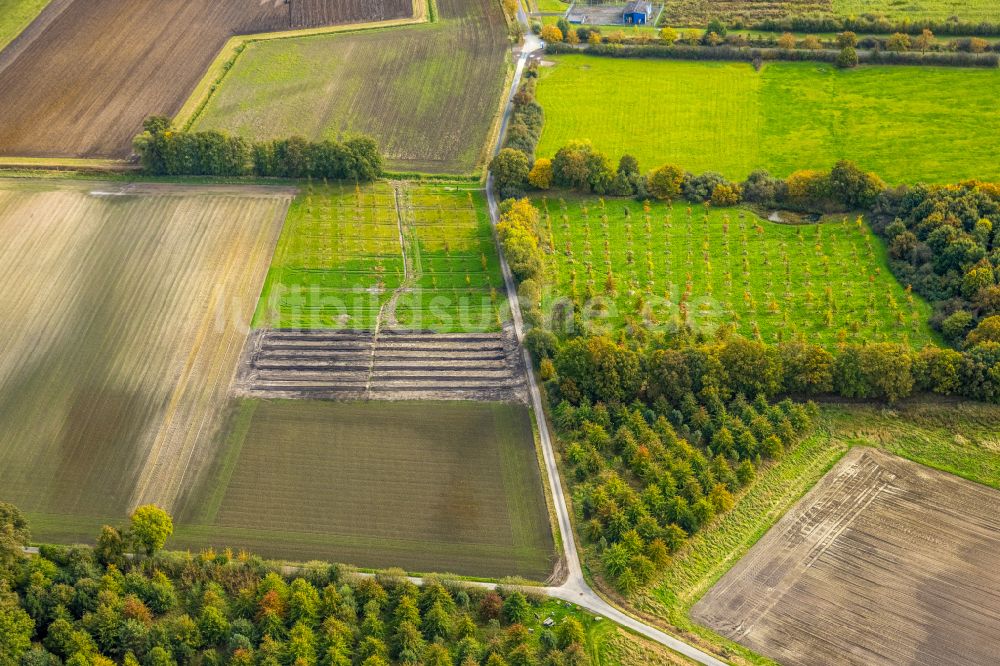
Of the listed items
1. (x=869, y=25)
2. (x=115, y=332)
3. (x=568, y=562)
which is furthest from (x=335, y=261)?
(x=869, y=25)

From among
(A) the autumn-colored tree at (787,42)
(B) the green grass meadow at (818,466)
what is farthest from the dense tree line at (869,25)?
(B) the green grass meadow at (818,466)

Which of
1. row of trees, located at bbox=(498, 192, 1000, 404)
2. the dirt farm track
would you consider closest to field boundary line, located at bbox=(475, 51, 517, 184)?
the dirt farm track

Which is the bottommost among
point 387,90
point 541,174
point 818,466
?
point 818,466

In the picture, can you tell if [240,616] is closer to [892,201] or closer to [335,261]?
[335,261]

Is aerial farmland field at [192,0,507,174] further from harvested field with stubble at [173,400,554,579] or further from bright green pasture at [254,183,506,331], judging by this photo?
harvested field with stubble at [173,400,554,579]

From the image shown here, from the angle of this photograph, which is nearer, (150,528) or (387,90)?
(150,528)
